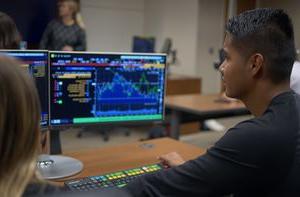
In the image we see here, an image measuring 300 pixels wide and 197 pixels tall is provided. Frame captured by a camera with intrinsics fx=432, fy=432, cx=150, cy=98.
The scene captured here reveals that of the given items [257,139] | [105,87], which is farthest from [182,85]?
[257,139]

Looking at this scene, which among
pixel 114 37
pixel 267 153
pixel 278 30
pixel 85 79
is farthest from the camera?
pixel 114 37

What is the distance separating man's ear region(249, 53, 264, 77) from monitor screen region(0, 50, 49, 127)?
78cm

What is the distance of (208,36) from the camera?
22.5 ft

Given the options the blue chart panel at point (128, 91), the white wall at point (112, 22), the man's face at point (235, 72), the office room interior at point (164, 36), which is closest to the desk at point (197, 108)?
the office room interior at point (164, 36)

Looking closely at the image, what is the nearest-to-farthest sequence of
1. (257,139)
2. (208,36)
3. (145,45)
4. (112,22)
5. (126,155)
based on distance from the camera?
(257,139) → (126,155) → (145,45) → (112,22) → (208,36)

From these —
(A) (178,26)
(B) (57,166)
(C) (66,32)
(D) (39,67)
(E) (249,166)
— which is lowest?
(B) (57,166)

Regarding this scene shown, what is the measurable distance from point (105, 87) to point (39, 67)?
0.94 feet

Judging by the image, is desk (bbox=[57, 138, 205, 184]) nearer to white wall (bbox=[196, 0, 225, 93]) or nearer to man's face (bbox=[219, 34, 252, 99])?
man's face (bbox=[219, 34, 252, 99])

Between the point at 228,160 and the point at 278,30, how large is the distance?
427 millimetres

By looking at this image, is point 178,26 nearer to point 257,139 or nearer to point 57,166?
point 57,166

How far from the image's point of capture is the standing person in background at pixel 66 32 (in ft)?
15.7

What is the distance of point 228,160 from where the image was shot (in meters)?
1.16

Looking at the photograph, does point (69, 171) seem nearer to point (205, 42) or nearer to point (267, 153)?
point (267, 153)

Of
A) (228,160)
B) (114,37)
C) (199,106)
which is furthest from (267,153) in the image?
(114,37)
